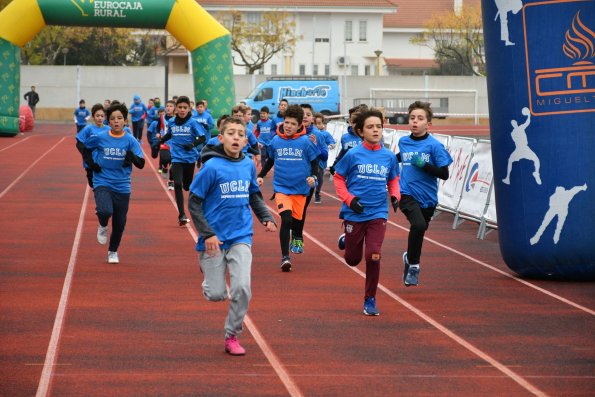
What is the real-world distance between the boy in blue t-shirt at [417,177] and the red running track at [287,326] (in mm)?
458

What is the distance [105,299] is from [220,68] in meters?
23.6

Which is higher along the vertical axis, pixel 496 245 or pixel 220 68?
pixel 220 68

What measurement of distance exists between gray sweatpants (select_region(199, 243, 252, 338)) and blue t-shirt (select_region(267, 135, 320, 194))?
488cm

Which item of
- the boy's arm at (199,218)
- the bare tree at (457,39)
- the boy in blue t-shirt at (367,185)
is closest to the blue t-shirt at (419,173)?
the boy in blue t-shirt at (367,185)

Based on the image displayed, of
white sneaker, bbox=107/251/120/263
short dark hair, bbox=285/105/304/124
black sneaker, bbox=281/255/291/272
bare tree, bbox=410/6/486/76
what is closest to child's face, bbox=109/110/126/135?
white sneaker, bbox=107/251/120/263

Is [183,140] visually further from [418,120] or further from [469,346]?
[469,346]

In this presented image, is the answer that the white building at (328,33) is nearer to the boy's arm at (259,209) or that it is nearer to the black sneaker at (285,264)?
the black sneaker at (285,264)

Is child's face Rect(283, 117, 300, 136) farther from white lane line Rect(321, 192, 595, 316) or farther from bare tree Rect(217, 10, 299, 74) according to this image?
bare tree Rect(217, 10, 299, 74)

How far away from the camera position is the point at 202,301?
10.6m

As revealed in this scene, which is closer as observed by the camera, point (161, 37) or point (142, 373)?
point (142, 373)

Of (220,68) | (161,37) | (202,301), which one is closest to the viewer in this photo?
(202,301)

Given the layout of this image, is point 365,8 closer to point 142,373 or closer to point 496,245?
point 496,245

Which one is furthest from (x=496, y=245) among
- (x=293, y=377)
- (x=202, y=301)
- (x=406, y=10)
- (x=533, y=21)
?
(x=406, y=10)

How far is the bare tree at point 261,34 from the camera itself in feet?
254
